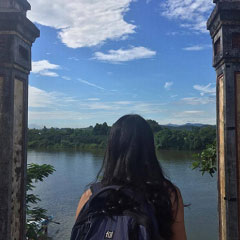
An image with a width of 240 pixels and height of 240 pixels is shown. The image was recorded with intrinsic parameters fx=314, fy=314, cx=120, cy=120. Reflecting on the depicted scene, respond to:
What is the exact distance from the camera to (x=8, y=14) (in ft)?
8.19

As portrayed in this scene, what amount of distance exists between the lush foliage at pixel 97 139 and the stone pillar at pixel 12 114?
19166mm

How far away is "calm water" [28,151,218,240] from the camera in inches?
388

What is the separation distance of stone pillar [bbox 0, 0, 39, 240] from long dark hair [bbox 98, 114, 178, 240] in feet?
5.64

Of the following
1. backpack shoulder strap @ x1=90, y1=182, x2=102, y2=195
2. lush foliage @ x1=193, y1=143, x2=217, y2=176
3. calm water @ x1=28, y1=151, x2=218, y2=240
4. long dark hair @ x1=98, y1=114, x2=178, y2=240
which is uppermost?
long dark hair @ x1=98, y1=114, x2=178, y2=240

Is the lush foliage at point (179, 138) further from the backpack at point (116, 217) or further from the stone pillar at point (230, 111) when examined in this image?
the backpack at point (116, 217)

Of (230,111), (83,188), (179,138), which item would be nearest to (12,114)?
(230,111)

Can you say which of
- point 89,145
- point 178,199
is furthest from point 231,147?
point 89,145

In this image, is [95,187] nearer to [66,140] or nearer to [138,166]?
[138,166]

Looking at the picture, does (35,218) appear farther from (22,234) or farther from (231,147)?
(231,147)

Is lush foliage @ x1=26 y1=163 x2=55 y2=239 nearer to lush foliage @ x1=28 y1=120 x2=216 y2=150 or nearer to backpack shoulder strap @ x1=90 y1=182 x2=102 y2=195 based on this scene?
backpack shoulder strap @ x1=90 y1=182 x2=102 y2=195

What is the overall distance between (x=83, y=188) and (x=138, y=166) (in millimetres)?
12079

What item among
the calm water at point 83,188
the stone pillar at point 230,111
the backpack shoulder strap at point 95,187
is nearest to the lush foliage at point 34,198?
the stone pillar at point 230,111

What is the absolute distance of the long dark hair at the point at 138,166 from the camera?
928 mm

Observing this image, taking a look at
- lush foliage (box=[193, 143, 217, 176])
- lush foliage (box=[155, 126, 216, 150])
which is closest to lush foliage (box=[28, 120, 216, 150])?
lush foliage (box=[155, 126, 216, 150])
